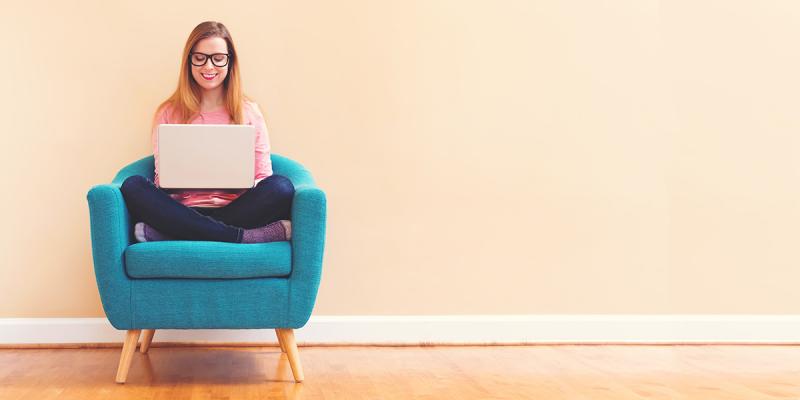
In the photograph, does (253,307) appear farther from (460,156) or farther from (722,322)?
(722,322)

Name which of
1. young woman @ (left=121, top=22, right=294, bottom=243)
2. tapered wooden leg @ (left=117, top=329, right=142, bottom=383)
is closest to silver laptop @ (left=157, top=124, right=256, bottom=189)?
young woman @ (left=121, top=22, right=294, bottom=243)

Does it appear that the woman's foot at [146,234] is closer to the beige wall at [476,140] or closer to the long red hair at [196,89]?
the long red hair at [196,89]

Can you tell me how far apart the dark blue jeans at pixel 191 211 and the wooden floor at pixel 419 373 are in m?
0.43

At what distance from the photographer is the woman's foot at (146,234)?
8.71ft

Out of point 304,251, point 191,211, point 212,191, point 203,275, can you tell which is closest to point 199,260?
point 203,275

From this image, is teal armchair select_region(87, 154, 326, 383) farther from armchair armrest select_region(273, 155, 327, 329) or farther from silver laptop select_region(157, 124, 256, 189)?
silver laptop select_region(157, 124, 256, 189)

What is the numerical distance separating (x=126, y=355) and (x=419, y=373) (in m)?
0.87

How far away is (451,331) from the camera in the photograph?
3400mm

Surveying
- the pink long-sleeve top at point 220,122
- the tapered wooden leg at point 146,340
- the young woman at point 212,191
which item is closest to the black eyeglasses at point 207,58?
the young woman at point 212,191

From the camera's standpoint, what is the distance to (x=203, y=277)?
8.38 ft

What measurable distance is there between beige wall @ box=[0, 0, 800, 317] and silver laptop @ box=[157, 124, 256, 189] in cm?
63

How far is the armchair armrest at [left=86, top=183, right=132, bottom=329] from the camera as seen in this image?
254 cm

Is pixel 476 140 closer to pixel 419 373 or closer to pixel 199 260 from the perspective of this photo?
pixel 419 373

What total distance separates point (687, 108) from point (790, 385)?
1305 millimetres
